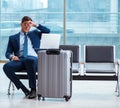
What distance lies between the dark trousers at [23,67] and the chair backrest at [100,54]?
3.20 feet

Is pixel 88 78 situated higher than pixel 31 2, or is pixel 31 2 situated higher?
pixel 31 2

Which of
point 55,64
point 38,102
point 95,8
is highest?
point 95,8

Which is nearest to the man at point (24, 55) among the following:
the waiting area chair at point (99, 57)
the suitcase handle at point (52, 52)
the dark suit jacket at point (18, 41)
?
the dark suit jacket at point (18, 41)

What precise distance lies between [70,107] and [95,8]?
518cm

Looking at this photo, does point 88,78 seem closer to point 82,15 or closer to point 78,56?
point 78,56

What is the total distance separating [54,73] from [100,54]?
46.8 inches

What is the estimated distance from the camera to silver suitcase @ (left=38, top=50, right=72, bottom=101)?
4.79 m

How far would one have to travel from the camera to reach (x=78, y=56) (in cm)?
566

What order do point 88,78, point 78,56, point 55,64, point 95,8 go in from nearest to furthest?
1. point 55,64
2. point 88,78
3. point 78,56
4. point 95,8

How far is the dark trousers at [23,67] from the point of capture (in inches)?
199

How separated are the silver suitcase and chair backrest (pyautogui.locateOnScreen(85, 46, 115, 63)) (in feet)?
3.16

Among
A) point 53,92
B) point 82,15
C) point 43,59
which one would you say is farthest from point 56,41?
point 82,15

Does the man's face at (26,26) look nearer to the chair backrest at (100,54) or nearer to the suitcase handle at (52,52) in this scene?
the suitcase handle at (52,52)

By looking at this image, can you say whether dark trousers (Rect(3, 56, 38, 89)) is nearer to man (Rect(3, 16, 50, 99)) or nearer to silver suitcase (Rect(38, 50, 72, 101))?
man (Rect(3, 16, 50, 99))
